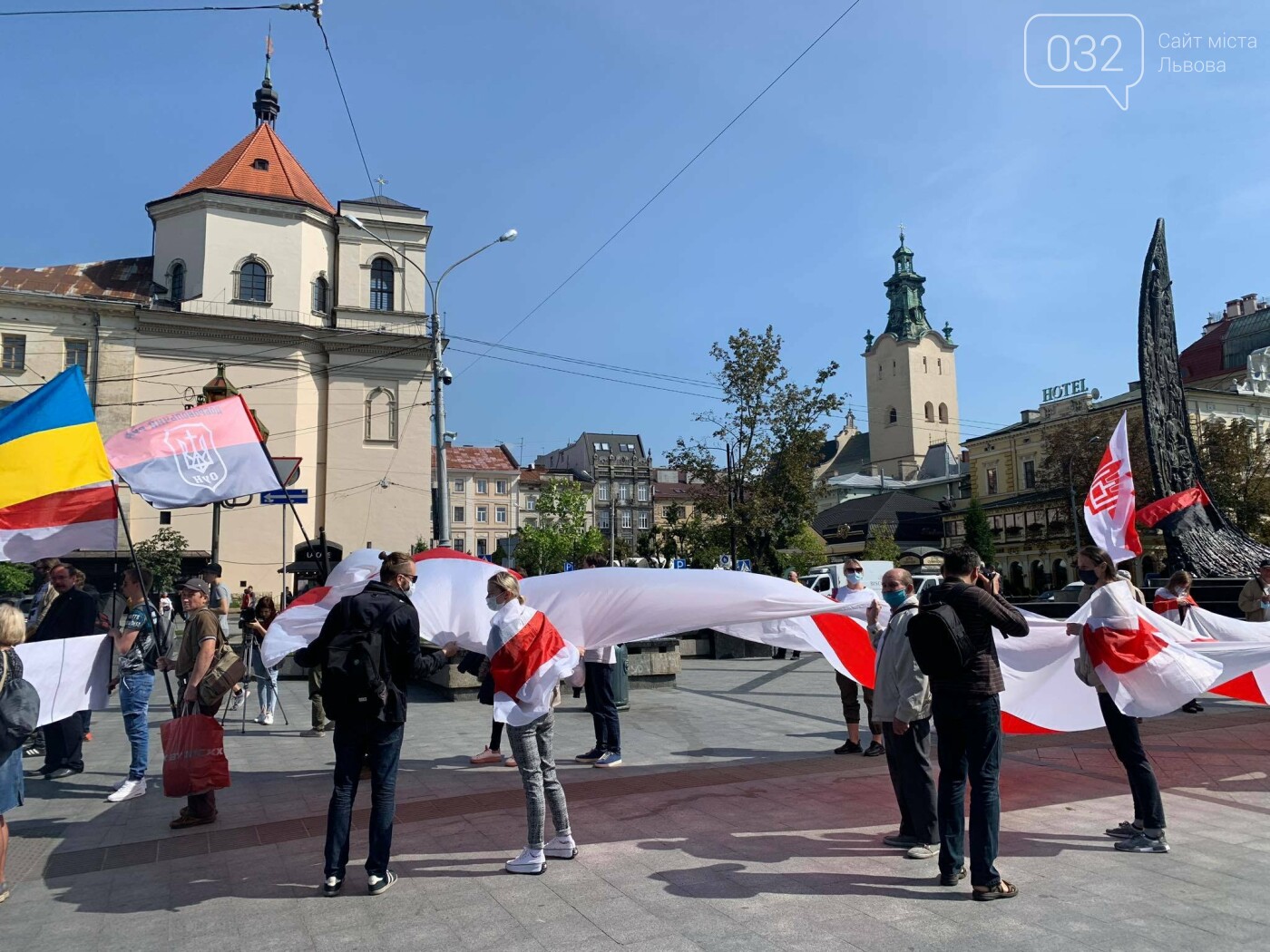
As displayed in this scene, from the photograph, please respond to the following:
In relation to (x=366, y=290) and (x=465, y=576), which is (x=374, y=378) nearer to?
(x=366, y=290)

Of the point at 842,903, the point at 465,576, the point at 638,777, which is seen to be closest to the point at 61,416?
the point at 465,576

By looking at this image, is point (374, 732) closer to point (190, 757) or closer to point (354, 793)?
point (354, 793)

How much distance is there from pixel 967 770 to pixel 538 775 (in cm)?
262

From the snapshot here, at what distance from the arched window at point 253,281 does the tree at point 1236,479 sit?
4523 centimetres

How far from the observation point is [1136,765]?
6125 mm

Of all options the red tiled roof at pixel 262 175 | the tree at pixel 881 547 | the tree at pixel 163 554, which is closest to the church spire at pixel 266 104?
the red tiled roof at pixel 262 175

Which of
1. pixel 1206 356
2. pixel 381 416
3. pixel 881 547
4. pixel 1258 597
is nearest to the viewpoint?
pixel 1258 597

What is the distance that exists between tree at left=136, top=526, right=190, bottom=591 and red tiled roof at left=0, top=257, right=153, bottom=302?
38.5ft

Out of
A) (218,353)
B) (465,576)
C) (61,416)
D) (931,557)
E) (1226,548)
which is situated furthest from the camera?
(931,557)

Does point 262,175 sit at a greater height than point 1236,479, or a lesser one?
greater

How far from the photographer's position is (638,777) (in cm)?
852

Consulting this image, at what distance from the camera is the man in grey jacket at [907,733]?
609cm

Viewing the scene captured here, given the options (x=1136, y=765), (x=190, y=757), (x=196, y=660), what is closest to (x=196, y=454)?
(x=196, y=660)

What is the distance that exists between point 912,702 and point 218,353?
43.1 metres
